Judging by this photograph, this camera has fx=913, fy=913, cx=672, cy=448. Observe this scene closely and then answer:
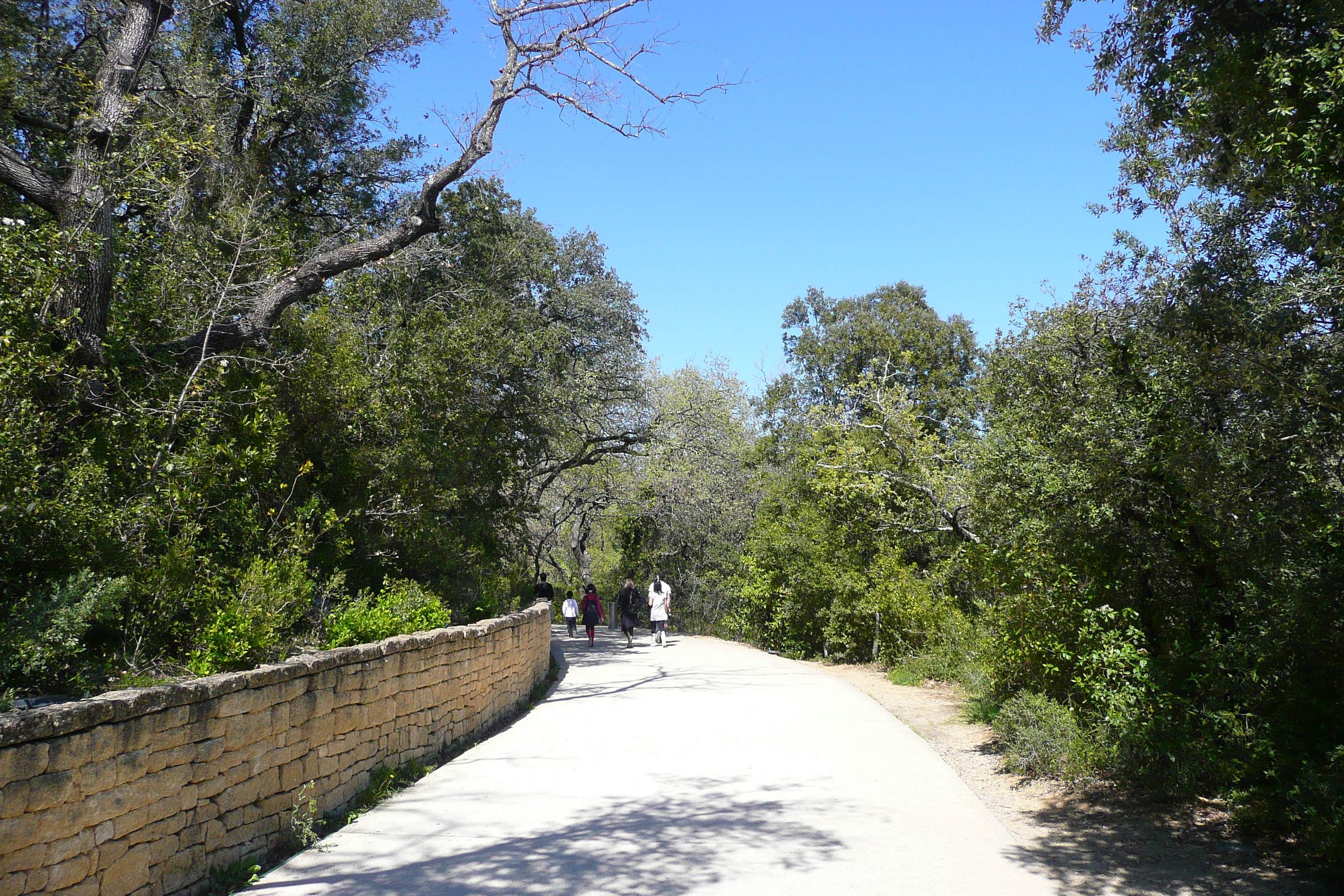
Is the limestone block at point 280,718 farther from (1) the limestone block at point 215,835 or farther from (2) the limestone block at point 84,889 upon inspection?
(2) the limestone block at point 84,889

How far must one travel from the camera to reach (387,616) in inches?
335

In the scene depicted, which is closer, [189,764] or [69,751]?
[69,751]

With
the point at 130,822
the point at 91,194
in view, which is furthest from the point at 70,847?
the point at 91,194

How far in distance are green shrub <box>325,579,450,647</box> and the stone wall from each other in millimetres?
312

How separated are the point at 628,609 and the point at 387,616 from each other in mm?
16927

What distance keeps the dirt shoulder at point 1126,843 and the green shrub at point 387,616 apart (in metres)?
5.50

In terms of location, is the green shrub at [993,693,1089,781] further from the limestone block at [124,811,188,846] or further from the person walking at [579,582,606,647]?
the person walking at [579,582,606,647]

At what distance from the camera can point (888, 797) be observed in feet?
25.3

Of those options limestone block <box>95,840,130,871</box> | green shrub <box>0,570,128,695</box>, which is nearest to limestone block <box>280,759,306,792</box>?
green shrub <box>0,570,128,695</box>

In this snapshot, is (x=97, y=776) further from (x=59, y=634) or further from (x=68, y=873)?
(x=59, y=634)

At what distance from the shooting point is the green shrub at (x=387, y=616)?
25.8 feet

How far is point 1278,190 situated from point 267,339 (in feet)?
29.5

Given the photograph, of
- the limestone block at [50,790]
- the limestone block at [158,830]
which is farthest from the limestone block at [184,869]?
the limestone block at [50,790]

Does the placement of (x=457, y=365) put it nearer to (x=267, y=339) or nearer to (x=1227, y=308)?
(x=267, y=339)
